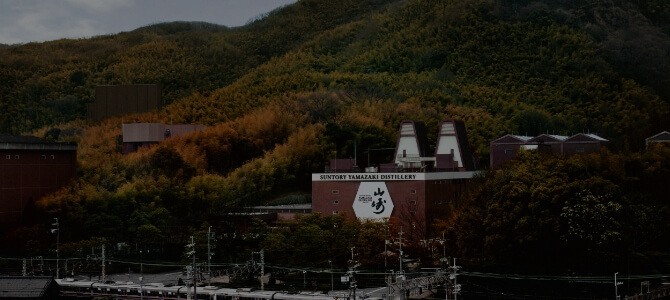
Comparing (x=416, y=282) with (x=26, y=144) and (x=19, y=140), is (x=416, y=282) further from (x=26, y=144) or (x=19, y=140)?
(x=19, y=140)

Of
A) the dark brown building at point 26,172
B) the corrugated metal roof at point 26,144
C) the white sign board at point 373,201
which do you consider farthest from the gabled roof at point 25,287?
the white sign board at point 373,201

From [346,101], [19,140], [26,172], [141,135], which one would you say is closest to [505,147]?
[346,101]

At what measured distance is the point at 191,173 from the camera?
74.4m

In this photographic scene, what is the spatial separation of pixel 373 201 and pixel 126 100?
55633 mm

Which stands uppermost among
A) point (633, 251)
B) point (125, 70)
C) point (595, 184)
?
point (125, 70)

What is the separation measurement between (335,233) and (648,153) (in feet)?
64.2

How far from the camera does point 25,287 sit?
4812 centimetres

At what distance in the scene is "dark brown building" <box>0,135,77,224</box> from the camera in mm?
67312

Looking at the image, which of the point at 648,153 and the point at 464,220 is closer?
the point at 464,220

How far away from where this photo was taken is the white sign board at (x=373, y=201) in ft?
206

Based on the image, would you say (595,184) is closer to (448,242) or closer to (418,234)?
(448,242)

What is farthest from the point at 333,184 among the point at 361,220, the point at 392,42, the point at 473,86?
the point at 392,42

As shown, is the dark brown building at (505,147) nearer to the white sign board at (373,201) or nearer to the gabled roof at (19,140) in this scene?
the white sign board at (373,201)

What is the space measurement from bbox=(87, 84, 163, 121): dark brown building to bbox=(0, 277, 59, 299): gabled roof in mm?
62216
